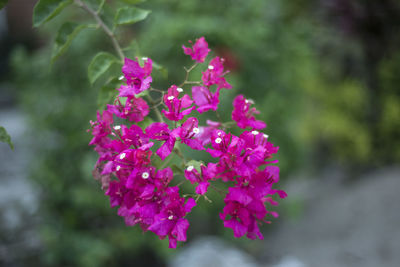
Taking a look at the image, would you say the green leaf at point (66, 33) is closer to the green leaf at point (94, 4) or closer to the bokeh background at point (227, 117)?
the green leaf at point (94, 4)

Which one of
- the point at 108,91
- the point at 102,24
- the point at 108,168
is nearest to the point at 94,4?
the point at 102,24

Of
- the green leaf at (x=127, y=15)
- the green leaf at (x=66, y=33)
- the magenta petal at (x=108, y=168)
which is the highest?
the green leaf at (x=127, y=15)

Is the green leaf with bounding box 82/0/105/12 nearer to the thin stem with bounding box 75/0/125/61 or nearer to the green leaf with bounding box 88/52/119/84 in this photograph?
the thin stem with bounding box 75/0/125/61

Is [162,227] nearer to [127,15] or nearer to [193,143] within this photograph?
[193,143]

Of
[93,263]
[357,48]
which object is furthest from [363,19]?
[93,263]

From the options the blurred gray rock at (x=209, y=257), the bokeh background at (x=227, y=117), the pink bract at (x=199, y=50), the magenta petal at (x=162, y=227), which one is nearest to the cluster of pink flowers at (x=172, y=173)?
the magenta petal at (x=162, y=227)
